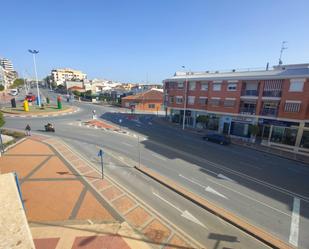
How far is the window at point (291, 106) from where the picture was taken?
80.5ft

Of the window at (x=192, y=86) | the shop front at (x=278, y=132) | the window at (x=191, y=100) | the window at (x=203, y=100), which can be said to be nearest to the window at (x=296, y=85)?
the shop front at (x=278, y=132)

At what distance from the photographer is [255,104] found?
1144 inches

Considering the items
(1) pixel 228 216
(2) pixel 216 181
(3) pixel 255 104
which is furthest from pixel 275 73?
(1) pixel 228 216

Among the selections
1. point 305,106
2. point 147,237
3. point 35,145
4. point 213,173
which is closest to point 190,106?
point 305,106

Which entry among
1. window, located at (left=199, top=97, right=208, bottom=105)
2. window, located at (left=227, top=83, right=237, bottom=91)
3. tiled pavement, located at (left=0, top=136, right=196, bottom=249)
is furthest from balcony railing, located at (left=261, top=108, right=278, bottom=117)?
tiled pavement, located at (left=0, top=136, right=196, bottom=249)

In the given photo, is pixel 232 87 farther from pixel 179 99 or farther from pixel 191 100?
pixel 179 99

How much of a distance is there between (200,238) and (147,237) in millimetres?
2839

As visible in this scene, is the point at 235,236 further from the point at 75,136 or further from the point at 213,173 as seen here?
the point at 75,136

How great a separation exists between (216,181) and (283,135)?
1871cm

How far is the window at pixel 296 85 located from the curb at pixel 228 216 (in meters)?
22.4

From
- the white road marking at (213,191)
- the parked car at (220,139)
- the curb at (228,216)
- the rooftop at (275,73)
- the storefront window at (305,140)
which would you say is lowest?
the white road marking at (213,191)

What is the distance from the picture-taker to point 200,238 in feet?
30.6

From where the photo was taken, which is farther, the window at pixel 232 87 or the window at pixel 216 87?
the window at pixel 216 87

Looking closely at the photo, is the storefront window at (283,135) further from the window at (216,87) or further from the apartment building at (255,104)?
the window at (216,87)
